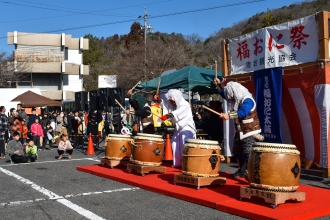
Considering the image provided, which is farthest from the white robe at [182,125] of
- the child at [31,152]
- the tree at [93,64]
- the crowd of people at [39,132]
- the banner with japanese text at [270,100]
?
the tree at [93,64]

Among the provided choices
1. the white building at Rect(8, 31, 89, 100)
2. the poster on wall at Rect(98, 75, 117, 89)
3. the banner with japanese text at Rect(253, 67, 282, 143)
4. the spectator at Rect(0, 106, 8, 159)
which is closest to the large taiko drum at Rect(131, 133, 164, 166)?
the banner with japanese text at Rect(253, 67, 282, 143)

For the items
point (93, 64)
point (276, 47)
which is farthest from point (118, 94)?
point (93, 64)

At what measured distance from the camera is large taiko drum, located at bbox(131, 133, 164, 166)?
853 centimetres

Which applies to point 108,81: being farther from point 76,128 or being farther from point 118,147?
point 118,147

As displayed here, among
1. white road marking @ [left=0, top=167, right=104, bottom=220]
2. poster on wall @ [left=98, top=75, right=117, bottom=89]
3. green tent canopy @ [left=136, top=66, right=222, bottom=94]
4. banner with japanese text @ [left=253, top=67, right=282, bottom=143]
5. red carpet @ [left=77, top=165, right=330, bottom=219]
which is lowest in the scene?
white road marking @ [left=0, top=167, right=104, bottom=220]

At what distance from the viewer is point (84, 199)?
6.77m

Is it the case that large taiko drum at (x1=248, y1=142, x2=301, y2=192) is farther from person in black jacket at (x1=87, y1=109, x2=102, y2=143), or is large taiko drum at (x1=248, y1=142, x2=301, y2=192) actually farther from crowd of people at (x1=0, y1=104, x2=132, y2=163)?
person in black jacket at (x1=87, y1=109, x2=102, y2=143)

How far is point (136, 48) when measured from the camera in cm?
4434

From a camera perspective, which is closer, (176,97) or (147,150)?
(147,150)

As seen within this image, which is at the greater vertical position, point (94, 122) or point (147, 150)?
point (94, 122)

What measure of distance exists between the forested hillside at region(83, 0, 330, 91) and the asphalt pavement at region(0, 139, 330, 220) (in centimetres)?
3031

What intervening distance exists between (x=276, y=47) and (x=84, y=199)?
17.1 ft

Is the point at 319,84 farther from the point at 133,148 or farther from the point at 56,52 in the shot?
the point at 56,52

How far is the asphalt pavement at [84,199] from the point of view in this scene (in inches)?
227
